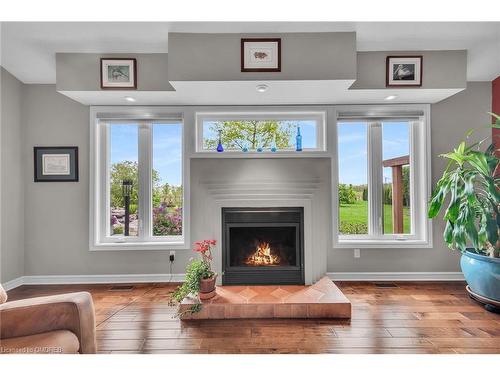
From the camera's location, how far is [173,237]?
3268mm

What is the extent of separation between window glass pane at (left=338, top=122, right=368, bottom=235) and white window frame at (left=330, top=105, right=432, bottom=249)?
0.07 m

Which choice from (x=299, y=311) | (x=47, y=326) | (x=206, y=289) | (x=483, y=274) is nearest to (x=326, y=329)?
(x=299, y=311)

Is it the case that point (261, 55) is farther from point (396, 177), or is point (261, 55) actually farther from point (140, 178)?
point (396, 177)

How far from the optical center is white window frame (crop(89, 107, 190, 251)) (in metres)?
3.14

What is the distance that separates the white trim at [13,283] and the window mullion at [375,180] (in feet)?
13.4

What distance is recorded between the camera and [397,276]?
3162mm

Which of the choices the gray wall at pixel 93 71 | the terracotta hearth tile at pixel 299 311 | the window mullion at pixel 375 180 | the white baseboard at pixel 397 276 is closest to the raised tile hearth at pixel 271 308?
the terracotta hearth tile at pixel 299 311

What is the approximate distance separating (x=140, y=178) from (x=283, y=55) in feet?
6.95

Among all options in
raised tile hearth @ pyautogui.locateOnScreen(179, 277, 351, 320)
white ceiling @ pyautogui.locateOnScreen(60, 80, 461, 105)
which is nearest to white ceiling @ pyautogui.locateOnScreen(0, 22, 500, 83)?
white ceiling @ pyautogui.locateOnScreen(60, 80, 461, 105)

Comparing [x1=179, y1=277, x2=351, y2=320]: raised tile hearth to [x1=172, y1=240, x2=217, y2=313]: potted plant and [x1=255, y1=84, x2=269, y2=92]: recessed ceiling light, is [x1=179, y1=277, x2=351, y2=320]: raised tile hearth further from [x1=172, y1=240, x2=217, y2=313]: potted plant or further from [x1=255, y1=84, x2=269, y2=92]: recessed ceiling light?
[x1=255, y1=84, x2=269, y2=92]: recessed ceiling light
